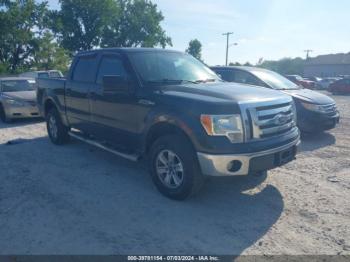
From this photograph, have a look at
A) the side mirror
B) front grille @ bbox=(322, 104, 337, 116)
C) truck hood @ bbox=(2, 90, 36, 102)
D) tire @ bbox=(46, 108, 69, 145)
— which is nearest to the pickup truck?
the side mirror

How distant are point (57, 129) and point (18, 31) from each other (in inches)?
1267

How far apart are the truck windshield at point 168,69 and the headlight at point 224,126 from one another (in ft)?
4.24

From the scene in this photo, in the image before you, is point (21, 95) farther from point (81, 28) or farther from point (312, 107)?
point (81, 28)

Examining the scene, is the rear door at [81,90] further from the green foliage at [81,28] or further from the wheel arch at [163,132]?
the green foliage at [81,28]

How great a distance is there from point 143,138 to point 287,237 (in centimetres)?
235

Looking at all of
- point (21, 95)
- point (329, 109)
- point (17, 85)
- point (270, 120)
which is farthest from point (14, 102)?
point (329, 109)

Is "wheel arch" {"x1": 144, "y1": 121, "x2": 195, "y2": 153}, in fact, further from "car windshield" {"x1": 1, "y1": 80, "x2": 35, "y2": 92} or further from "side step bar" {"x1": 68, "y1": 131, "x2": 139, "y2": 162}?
Answer: "car windshield" {"x1": 1, "y1": 80, "x2": 35, "y2": 92}

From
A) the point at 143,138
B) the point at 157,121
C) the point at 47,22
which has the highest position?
the point at 47,22

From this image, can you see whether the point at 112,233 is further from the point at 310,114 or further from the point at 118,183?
the point at 310,114

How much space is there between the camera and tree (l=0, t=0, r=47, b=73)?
34366 millimetres

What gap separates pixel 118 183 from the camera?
518cm

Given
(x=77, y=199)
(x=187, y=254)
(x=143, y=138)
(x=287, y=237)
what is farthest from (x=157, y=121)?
(x=287, y=237)

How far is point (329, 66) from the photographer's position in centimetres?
6059

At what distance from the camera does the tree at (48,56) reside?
36.8m
